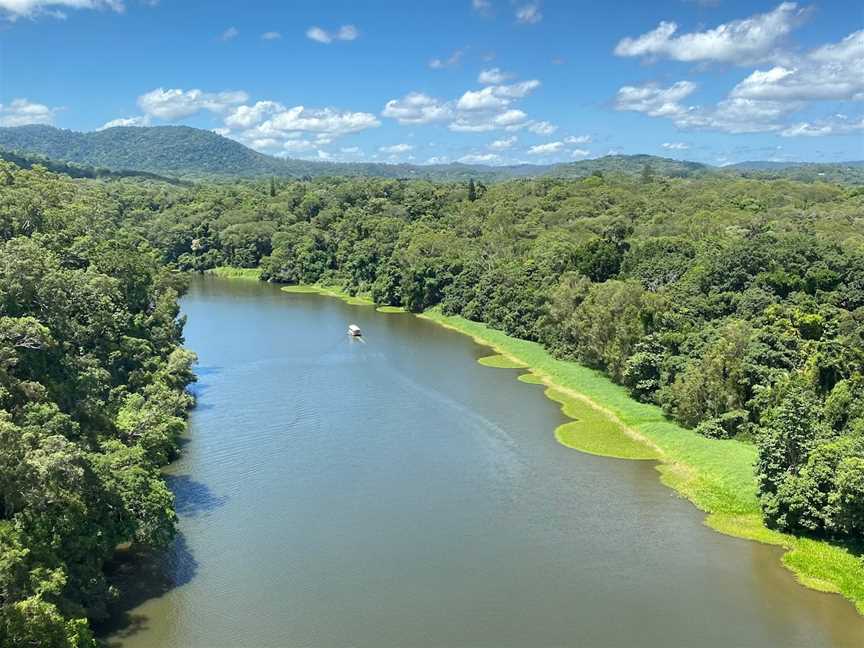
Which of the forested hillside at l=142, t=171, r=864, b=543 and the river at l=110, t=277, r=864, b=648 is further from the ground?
the forested hillside at l=142, t=171, r=864, b=543

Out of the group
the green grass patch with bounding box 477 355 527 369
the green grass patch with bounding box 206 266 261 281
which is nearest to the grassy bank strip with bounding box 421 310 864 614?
the green grass patch with bounding box 477 355 527 369

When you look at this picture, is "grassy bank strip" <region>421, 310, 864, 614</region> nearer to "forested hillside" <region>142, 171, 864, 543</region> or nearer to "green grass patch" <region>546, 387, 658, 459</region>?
"green grass patch" <region>546, 387, 658, 459</region>

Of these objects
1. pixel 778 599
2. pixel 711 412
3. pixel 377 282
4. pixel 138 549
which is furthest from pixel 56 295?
pixel 377 282

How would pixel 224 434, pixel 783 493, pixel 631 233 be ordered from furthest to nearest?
pixel 631 233 → pixel 224 434 → pixel 783 493

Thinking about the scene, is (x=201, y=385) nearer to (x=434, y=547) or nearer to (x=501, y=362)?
(x=501, y=362)

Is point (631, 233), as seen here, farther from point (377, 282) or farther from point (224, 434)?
point (224, 434)
